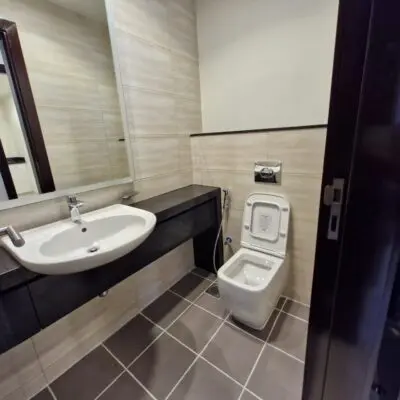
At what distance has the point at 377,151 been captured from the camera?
0.36 metres

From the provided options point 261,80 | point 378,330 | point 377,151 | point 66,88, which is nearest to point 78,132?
point 66,88

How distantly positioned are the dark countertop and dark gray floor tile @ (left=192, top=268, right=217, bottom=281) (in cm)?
77

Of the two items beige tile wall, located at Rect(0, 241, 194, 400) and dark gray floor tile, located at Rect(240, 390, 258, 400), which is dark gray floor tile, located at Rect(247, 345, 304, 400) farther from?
beige tile wall, located at Rect(0, 241, 194, 400)

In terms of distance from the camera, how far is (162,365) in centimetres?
128

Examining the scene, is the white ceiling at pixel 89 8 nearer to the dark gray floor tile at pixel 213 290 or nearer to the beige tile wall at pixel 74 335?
the beige tile wall at pixel 74 335

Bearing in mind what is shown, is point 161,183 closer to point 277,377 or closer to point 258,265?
point 258,265

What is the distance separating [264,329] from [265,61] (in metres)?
1.74

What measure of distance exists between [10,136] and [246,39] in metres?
1.51

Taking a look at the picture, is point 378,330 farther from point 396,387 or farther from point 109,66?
point 109,66

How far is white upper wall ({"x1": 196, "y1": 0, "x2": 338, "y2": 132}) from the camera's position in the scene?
1.30 m

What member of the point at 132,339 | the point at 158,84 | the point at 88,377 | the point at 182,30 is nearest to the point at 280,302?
the point at 132,339

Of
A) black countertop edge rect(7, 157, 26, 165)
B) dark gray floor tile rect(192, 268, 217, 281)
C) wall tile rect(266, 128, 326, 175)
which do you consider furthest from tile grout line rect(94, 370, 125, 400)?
wall tile rect(266, 128, 326, 175)

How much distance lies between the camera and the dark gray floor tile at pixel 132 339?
1.37 m

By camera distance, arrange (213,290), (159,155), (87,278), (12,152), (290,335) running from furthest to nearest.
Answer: (213,290) < (159,155) < (290,335) < (12,152) < (87,278)
